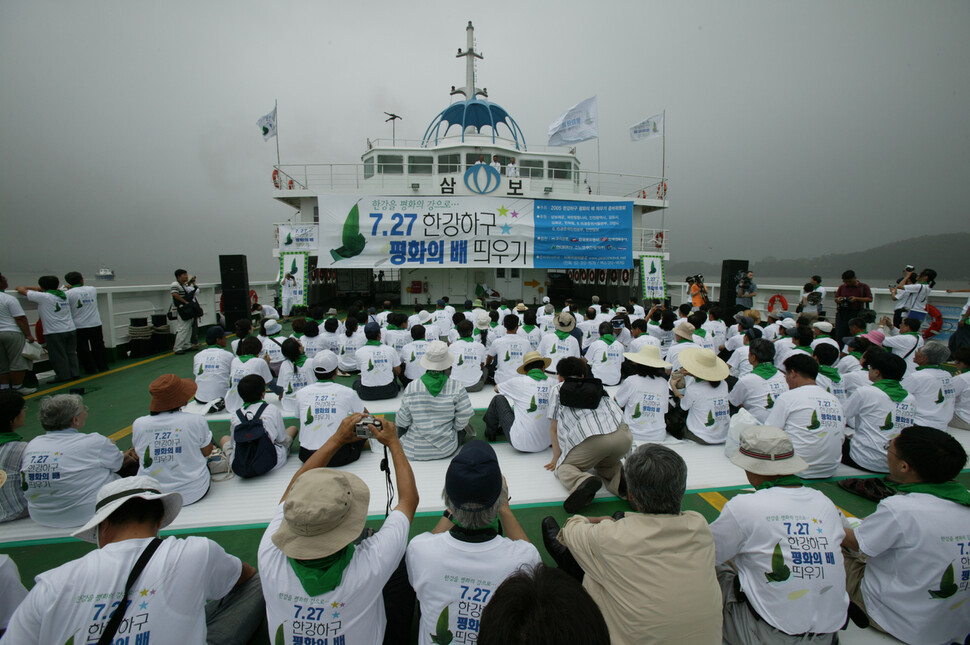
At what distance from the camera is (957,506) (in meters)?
1.88

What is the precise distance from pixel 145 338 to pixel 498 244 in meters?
10.7

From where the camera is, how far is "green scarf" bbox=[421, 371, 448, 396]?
3882 mm

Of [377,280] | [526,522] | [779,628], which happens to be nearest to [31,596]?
[526,522]

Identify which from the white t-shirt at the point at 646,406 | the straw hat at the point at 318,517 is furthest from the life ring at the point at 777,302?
→ the straw hat at the point at 318,517

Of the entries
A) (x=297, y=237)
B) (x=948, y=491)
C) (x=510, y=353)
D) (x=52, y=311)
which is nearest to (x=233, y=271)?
(x=52, y=311)

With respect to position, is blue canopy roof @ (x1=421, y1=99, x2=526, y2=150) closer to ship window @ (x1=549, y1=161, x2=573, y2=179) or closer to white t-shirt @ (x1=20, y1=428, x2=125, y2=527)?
ship window @ (x1=549, y1=161, x2=573, y2=179)

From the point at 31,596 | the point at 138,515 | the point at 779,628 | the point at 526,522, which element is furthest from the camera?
the point at 526,522

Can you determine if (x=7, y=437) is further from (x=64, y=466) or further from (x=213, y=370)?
(x=213, y=370)

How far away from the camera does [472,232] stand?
15234 mm

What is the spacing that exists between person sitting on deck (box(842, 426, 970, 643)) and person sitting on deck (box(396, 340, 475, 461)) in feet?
9.49

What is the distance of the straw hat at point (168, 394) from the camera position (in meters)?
3.04

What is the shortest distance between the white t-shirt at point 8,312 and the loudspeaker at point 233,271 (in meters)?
4.64

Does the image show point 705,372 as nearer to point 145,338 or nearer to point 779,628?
point 779,628

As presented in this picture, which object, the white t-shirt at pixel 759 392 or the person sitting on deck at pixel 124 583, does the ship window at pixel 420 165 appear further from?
the person sitting on deck at pixel 124 583
